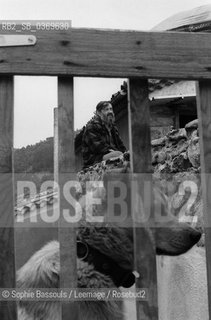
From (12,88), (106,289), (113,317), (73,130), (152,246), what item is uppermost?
(12,88)

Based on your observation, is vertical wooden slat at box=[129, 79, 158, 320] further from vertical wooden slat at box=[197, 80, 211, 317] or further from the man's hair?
the man's hair

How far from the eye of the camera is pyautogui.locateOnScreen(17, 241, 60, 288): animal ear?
8.54ft

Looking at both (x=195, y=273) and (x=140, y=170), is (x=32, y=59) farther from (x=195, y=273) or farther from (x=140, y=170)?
(x=195, y=273)

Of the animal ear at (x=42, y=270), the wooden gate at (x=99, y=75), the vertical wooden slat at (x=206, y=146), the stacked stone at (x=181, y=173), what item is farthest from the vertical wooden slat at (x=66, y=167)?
the animal ear at (x=42, y=270)

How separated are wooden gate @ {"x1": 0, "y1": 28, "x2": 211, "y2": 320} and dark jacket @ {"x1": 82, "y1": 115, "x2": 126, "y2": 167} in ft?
20.4

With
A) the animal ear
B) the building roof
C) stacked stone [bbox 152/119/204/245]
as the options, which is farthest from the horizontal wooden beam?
the building roof

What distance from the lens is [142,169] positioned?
1.57 m

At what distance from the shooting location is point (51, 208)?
2533 millimetres

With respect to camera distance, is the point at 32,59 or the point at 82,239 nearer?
the point at 32,59

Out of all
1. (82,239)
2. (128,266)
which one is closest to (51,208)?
(82,239)

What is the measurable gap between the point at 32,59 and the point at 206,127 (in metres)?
0.65

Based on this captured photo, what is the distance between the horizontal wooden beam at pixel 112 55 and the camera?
1.51m

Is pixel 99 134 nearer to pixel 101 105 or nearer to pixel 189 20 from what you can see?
pixel 101 105

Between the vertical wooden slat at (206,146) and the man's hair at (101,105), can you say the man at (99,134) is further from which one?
the vertical wooden slat at (206,146)
